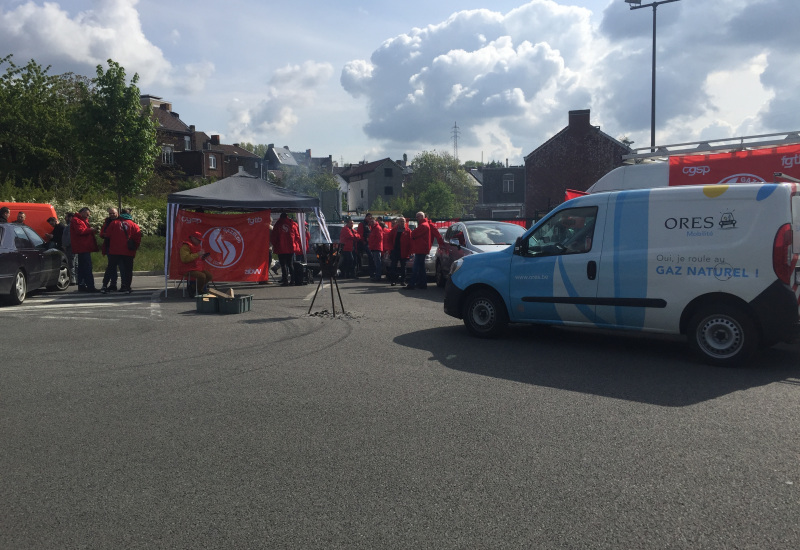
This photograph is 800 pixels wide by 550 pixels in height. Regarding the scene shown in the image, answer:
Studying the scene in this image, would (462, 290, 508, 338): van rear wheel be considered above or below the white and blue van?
below

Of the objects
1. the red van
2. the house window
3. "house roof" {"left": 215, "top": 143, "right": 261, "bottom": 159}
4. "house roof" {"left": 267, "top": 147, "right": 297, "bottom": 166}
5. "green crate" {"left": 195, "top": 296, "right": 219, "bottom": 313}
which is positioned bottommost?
"green crate" {"left": 195, "top": 296, "right": 219, "bottom": 313}

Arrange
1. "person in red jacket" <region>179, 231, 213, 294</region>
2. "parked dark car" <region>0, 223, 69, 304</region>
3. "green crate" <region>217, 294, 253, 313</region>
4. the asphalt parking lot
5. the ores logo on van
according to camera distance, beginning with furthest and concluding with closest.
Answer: the ores logo on van
"person in red jacket" <region>179, 231, 213, 294</region>
"parked dark car" <region>0, 223, 69, 304</region>
"green crate" <region>217, 294, 253, 313</region>
the asphalt parking lot

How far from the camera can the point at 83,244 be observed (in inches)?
637

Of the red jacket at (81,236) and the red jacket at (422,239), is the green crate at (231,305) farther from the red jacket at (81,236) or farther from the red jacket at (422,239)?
the red jacket at (422,239)

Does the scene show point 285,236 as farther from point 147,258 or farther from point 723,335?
point 723,335

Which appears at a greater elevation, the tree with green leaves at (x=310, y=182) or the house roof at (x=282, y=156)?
the house roof at (x=282, y=156)

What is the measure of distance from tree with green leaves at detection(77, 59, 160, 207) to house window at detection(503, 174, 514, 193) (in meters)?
47.8

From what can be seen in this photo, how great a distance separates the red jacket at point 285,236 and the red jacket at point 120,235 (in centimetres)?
339

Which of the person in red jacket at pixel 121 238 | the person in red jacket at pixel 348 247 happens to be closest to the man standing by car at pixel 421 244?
the person in red jacket at pixel 348 247

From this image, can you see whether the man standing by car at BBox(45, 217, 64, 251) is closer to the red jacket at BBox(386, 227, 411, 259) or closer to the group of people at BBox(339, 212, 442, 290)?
the group of people at BBox(339, 212, 442, 290)

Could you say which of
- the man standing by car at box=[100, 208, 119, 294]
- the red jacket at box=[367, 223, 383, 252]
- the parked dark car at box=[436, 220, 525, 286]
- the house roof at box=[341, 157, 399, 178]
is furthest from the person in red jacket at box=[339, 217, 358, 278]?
the house roof at box=[341, 157, 399, 178]

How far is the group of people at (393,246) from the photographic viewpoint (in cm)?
1683

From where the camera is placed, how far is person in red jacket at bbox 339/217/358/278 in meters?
20.7

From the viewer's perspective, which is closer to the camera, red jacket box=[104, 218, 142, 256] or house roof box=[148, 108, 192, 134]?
red jacket box=[104, 218, 142, 256]
